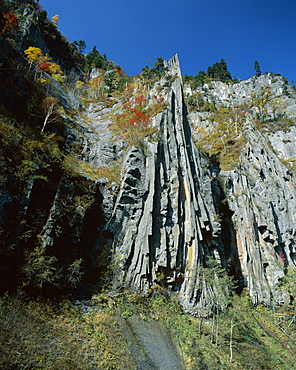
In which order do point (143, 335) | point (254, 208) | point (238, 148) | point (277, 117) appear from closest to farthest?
point (143, 335) → point (254, 208) → point (238, 148) → point (277, 117)

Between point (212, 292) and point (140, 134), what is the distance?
1715 centimetres

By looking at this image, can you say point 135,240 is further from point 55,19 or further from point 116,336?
point 55,19

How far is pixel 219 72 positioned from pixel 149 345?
3431 inches

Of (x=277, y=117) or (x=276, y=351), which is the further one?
(x=277, y=117)

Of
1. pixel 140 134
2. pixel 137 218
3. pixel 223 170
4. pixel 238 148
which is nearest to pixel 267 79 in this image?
pixel 238 148

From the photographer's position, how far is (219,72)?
78875 mm

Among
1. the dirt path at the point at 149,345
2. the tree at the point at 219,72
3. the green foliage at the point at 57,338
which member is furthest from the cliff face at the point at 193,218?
→ the tree at the point at 219,72

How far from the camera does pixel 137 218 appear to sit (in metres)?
18.8

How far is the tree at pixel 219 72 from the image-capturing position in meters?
78.1

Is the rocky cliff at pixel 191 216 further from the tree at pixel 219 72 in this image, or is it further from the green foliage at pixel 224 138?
the tree at pixel 219 72

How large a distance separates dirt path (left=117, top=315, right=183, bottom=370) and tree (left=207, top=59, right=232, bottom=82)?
79474 millimetres

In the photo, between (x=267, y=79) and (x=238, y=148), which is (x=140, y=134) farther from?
(x=267, y=79)

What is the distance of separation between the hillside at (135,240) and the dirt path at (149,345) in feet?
0.26

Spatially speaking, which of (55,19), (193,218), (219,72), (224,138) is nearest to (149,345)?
(193,218)
